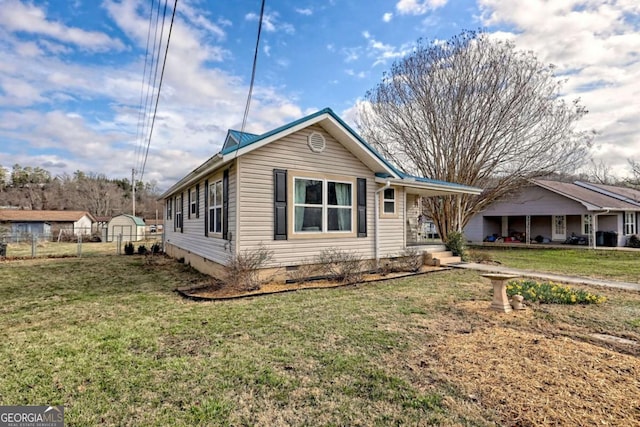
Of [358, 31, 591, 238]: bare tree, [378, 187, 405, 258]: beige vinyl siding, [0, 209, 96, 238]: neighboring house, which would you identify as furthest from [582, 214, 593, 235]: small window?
[0, 209, 96, 238]: neighboring house

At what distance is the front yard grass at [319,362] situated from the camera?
2652mm

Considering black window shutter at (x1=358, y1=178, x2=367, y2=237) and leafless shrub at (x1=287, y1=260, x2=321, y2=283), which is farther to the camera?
black window shutter at (x1=358, y1=178, x2=367, y2=237)

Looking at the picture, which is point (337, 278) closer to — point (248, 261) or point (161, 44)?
point (248, 261)

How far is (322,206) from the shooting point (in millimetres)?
8805

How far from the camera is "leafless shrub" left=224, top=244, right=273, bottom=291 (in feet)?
23.6

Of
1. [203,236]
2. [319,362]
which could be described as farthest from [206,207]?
[319,362]

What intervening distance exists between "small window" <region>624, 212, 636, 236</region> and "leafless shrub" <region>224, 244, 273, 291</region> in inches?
943

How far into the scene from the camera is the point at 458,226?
14531 millimetres

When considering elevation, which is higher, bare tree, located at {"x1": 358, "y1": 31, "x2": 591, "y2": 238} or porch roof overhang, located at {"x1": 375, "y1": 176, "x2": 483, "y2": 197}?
bare tree, located at {"x1": 358, "y1": 31, "x2": 591, "y2": 238}

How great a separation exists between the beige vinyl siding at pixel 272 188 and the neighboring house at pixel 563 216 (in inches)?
558

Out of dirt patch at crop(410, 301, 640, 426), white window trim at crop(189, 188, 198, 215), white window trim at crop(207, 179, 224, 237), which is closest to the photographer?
dirt patch at crop(410, 301, 640, 426)

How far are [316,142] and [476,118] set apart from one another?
405 inches

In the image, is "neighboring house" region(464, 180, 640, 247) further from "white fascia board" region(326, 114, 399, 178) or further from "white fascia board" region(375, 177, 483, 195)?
"white fascia board" region(326, 114, 399, 178)

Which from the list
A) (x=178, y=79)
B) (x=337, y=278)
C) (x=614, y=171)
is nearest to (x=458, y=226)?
(x=337, y=278)
